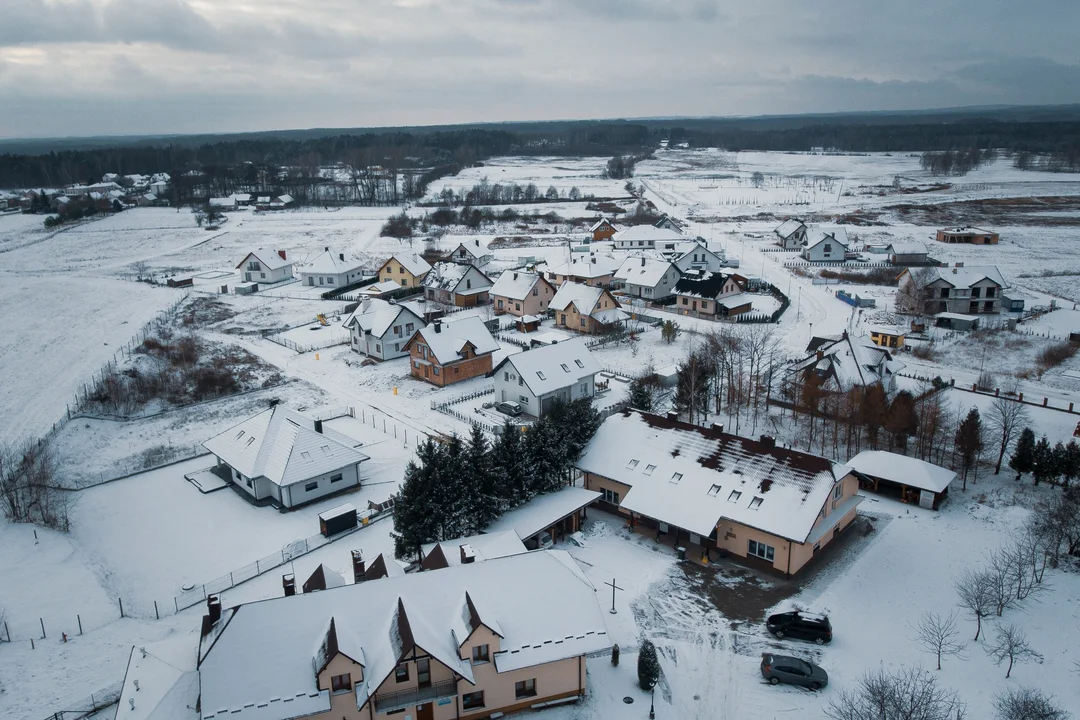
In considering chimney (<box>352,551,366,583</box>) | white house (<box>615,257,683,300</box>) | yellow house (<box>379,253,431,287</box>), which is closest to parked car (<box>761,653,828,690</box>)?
chimney (<box>352,551,366,583</box>)

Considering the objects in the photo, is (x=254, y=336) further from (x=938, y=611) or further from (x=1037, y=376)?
(x=1037, y=376)

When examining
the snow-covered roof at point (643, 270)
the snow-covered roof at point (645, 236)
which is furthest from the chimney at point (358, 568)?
the snow-covered roof at point (645, 236)

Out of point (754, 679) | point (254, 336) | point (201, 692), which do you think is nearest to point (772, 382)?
point (754, 679)

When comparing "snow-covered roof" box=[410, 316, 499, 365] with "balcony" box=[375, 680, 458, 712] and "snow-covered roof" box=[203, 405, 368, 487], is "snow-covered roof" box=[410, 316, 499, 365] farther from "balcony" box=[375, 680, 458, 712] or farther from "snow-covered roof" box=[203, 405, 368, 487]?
"balcony" box=[375, 680, 458, 712]

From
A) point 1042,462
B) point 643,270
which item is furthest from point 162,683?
point 643,270

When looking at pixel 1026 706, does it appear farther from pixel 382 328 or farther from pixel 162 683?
pixel 382 328
